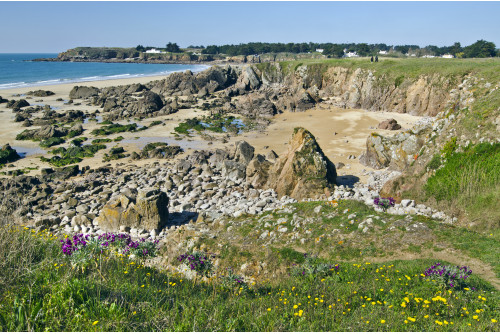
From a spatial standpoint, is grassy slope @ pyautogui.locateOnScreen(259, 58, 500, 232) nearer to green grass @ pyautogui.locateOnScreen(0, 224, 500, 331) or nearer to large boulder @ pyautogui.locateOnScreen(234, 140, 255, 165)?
green grass @ pyautogui.locateOnScreen(0, 224, 500, 331)

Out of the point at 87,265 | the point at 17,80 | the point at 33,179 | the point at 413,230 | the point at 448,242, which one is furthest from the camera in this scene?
the point at 17,80

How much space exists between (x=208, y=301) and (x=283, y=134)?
1361 inches

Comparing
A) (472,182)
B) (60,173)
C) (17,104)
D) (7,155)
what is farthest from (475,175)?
(17,104)

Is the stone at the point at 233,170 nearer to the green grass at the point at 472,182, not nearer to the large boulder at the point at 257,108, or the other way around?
the green grass at the point at 472,182

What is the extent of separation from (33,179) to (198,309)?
82.4ft

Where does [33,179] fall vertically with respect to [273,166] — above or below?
below

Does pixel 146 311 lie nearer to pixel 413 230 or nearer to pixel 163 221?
pixel 413 230

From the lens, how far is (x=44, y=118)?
48094 millimetres

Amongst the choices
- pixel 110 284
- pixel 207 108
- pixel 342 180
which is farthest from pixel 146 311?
pixel 207 108

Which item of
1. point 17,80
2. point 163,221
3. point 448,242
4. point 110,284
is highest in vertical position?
point 17,80

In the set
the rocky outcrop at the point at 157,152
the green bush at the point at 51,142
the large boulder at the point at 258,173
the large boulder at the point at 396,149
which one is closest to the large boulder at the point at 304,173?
the large boulder at the point at 258,173

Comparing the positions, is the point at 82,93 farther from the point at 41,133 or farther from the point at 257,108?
the point at 257,108

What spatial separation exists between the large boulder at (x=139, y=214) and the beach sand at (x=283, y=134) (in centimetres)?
1267

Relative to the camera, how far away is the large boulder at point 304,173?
20.5 m
